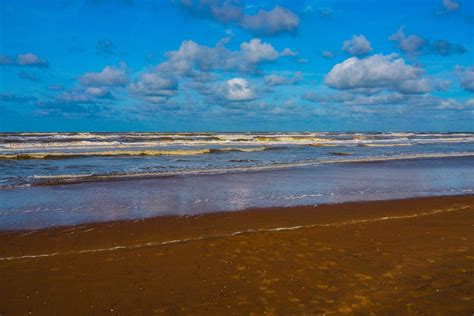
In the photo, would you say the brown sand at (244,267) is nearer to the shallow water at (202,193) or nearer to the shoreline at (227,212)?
the shoreline at (227,212)

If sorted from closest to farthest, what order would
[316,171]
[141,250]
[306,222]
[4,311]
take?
[4,311], [141,250], [306,222], [316,171]

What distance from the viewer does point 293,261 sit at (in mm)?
7191

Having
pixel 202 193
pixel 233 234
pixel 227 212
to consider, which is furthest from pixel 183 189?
pixel 233 234

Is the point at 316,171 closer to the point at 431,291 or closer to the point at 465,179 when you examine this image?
the point at 465,179

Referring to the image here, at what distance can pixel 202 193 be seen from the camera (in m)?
15.1

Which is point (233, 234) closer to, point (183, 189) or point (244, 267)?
point (244, 267)

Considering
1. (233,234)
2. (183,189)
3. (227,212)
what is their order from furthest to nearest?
(183,189), (227,212), (233,234)

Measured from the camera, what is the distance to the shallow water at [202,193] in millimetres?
11586

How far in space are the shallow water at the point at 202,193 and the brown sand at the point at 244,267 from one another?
160 cm

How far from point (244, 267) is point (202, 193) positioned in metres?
8.38

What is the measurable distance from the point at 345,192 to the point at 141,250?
963 cm

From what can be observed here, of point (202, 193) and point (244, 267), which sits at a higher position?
point (202, 193)

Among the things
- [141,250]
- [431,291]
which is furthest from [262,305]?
[141,250]

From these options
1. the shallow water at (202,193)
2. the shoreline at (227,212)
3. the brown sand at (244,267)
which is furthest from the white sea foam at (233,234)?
the shallow water at (202,193)
